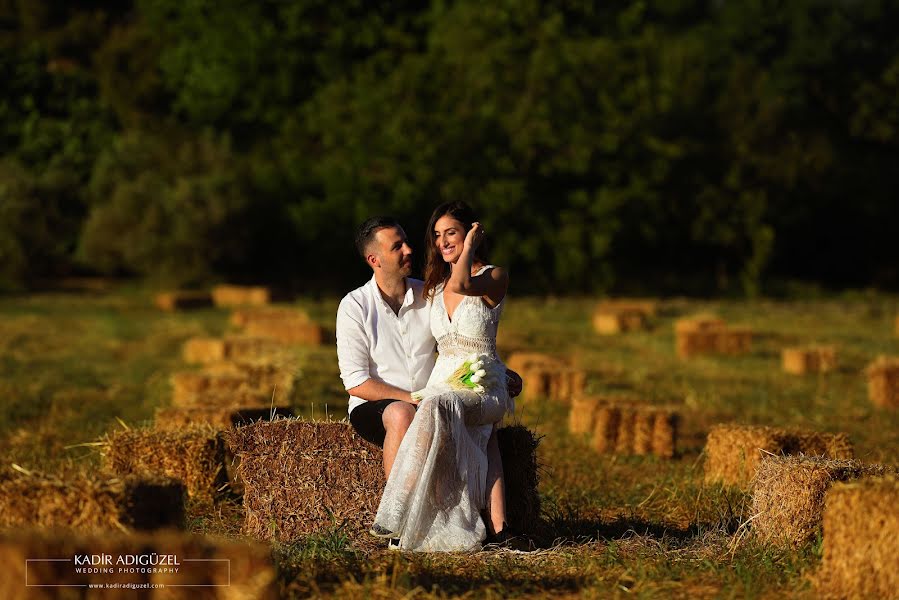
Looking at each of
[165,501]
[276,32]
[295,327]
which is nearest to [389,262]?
[165,501]

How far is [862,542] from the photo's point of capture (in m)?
5.80

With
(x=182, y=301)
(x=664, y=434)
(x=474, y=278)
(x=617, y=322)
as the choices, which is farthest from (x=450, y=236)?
(x=182, y=301)

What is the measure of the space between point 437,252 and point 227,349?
423 inches

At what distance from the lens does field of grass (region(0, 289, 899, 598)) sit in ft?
20.4

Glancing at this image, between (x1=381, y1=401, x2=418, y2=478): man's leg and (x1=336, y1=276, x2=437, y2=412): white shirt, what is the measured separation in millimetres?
329

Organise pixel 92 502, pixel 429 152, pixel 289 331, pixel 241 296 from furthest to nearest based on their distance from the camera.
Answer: pixel 429 152 → pixel 241 296 → pixel 289 331 → pixel 92 502

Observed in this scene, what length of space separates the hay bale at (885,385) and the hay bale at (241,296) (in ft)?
49.7

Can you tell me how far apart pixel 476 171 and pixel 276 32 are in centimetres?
810

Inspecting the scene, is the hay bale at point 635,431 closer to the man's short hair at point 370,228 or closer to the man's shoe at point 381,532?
the man's short hair at point 370,228

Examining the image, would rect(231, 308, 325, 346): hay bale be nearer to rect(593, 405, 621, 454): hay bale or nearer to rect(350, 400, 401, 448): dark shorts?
rect(593, 405, 621, 454): hay bale

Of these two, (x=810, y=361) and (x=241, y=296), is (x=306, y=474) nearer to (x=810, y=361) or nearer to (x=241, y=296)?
(x=810, y=361)

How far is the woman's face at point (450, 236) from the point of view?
722 cm

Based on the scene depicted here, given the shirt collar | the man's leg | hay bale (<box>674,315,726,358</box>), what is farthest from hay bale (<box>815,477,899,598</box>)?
hay bale (<box>674,315,726,358</box>)

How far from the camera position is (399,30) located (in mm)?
38219
